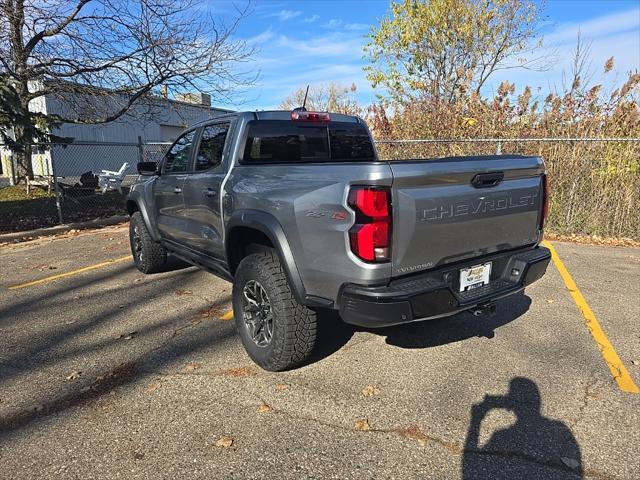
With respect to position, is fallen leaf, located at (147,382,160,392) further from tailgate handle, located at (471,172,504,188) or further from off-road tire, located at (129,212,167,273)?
off-road tire, located at (129,212,167,273)

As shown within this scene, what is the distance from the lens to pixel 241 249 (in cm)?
372

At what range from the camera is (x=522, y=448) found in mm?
2521

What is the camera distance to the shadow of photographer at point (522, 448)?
2.34 m

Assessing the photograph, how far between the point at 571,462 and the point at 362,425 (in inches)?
44.6

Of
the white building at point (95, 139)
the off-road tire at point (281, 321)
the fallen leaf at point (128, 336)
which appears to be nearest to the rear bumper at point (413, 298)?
the off-road tire at point (281, 321)

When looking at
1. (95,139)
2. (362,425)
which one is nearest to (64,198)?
(362,425)

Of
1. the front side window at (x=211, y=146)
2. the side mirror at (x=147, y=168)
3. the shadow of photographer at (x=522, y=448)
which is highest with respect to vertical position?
the front side window at (x=211, y=146)

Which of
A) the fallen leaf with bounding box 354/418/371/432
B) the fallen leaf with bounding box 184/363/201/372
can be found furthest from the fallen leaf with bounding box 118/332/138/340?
the fallen leaf with bounding box 354/418/371/432

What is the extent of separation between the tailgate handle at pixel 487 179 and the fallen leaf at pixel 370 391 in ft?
5.04

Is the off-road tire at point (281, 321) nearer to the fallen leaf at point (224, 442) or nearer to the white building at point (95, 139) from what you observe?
the fallen leaf at point (224, 442)

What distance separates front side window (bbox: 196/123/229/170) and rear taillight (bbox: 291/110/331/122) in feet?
2.03

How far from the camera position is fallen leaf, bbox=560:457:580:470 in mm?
2383

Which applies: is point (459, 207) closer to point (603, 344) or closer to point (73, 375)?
point (603, 344)

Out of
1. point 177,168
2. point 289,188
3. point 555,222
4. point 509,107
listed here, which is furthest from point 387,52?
point 289,188
